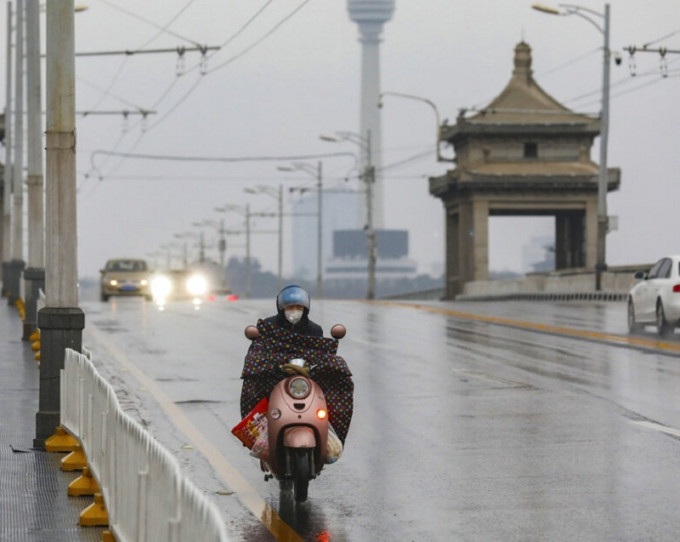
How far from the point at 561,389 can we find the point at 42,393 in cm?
673

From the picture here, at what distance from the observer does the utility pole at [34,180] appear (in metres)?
27.2

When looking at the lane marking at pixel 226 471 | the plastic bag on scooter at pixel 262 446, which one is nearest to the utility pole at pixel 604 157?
the lane marking at pixel 226 471

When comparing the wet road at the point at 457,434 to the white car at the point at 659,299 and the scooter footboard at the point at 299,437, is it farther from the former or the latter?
the white car at the point at 659,299

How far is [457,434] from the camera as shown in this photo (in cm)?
1350

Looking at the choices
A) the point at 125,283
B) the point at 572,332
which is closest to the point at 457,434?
the point at 572,332

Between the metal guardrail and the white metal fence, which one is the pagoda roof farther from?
the white metal fence

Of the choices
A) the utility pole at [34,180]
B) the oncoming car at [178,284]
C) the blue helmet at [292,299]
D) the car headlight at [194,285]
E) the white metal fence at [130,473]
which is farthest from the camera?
the car headlight at [194,285]

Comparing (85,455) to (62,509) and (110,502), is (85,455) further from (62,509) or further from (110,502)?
(110,502)

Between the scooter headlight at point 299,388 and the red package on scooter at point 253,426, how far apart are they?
0.43 m

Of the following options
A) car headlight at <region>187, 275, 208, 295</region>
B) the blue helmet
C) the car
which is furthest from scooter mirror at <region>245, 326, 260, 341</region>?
car headlight at <region>187, 275, 208, 295</region>

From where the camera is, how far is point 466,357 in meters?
22.6

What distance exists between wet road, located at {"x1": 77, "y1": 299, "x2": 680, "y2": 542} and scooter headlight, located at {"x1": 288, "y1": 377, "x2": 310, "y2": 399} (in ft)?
2.55

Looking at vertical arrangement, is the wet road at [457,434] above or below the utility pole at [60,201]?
below

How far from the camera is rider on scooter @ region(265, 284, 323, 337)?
33.6 feet
